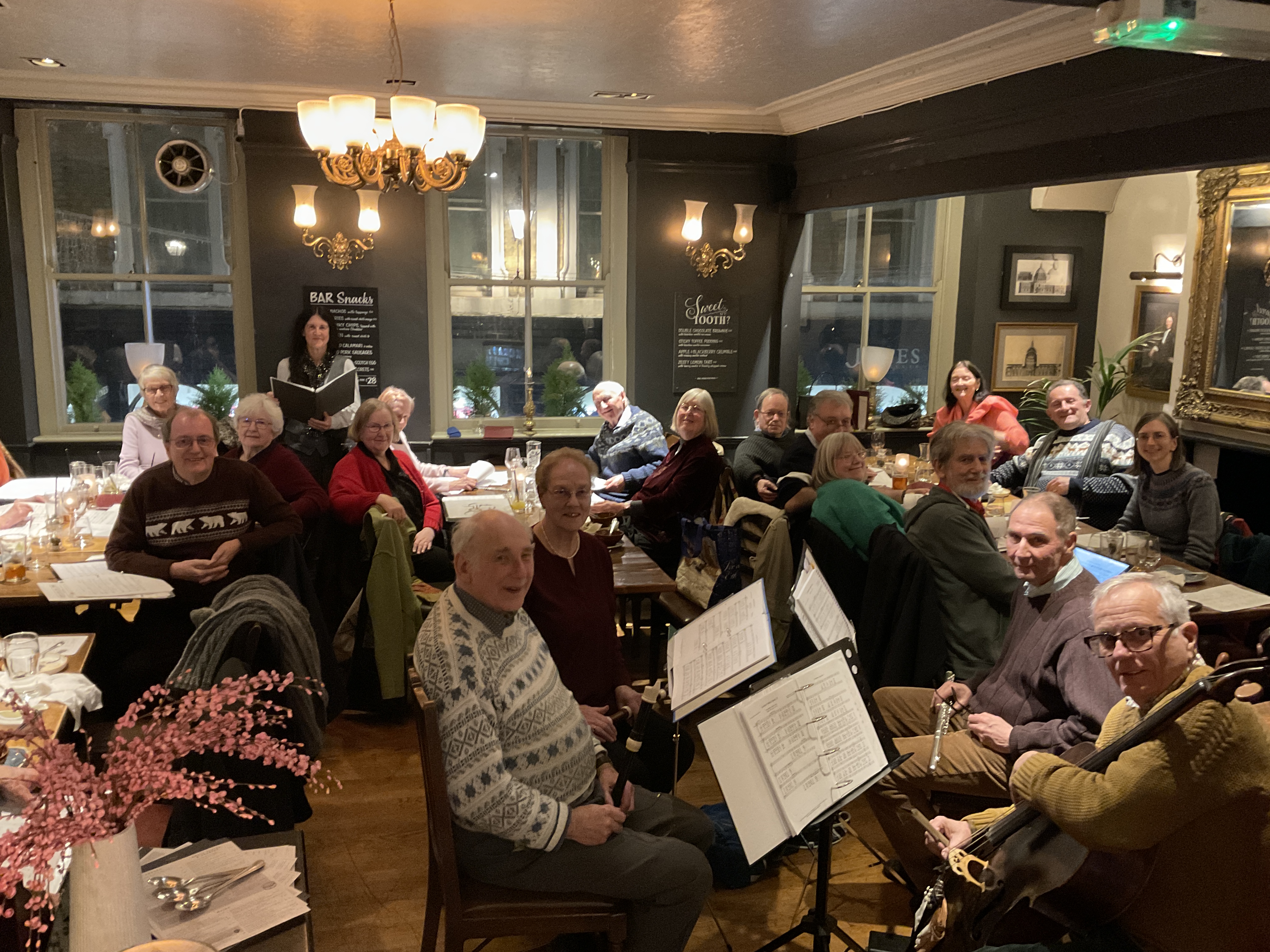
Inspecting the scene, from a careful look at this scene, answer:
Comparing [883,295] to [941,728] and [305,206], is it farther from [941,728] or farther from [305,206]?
[941,728]

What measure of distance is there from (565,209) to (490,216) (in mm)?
541

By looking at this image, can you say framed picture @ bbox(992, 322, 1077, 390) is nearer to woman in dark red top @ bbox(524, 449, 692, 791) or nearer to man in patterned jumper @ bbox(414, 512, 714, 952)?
woman in dark red top @ bbox(524, 449, 692, 791)

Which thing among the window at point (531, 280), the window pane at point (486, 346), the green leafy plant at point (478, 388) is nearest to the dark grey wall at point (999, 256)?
the window at point (531, 280)

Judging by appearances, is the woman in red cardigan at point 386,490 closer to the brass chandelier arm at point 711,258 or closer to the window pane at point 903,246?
the brass chandelier arm at point 711,258

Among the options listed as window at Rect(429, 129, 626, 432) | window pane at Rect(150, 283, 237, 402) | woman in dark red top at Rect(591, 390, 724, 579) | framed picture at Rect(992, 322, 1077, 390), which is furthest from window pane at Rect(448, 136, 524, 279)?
framed picture at Rect(992, 322, 1077, 390)

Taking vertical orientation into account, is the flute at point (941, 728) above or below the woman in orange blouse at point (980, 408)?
below

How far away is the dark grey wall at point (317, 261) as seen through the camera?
646cm

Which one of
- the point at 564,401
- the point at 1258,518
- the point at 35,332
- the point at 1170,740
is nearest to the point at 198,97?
the point at 35,332

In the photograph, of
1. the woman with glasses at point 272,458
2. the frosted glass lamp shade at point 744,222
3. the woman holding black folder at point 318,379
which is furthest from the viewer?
the frosted glass lamp shade at point 744,222

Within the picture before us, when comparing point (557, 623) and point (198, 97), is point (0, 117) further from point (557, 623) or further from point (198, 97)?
point (557, 623)

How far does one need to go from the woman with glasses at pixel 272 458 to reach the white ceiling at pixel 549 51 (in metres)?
1.68

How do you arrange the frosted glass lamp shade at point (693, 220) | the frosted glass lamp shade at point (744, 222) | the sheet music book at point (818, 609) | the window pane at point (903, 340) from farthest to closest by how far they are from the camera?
the window pane at point (903, 340) < the frosted glass lamp shade at point (744, 222) < the frosted glass lamp shade at point (693, 220) < the sheet music book at point (818, 609)

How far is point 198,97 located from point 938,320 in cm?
562

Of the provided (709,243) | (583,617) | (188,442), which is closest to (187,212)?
(709,243)
